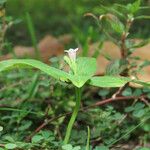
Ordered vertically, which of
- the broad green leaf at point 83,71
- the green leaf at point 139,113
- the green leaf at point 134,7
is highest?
the green leaf at point 134,7

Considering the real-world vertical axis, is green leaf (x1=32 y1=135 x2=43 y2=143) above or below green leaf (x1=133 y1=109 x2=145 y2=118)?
below

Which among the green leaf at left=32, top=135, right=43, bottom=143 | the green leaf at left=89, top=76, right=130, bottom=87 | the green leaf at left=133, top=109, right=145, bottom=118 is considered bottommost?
the green leaf at left=32, top=135, right=43, bottom=143

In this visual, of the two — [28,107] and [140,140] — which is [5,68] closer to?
[28,107]

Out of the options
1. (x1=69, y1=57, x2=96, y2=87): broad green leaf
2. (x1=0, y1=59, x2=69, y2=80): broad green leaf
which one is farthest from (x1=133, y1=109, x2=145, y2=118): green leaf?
(x1=0, y1=59, x2=69, y2=80): broad green leaf

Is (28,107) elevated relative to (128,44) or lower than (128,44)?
lower

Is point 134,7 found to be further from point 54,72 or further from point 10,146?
point 10,146

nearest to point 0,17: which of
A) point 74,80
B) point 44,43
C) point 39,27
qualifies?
point 74,80

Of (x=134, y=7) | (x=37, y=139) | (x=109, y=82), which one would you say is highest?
(x=134, y=7)

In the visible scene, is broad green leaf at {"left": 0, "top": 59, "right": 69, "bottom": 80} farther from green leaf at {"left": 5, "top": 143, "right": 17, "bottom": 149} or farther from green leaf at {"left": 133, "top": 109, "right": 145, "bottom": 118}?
green leaf at {"left": 133, "top": 109, "right": 145, "bottom": 118}

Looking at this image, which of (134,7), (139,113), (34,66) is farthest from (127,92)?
(34,66)

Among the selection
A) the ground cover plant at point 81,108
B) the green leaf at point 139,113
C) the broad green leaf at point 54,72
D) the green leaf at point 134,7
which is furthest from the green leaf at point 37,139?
the green leaf at point 134,7

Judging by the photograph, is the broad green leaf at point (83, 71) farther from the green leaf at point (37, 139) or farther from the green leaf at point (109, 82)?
the green leaf at point (37, 139)
